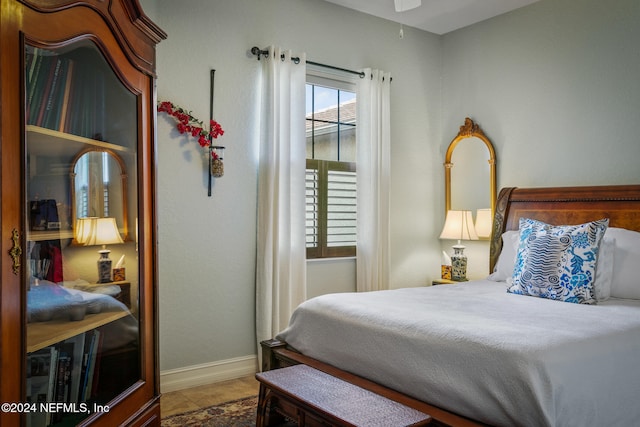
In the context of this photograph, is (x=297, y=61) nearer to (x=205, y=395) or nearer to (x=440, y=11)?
(x=440, y=11)

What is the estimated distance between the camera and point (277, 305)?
3820 mm

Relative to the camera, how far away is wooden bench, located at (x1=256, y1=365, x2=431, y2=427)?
197cm

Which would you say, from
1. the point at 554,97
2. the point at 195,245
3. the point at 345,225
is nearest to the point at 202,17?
the point at 195,245

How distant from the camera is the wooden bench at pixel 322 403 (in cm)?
197

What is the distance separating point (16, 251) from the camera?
1.24 metres

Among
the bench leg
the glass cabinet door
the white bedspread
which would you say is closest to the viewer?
the glass cabinet door

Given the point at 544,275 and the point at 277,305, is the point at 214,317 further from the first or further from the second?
the point at 544,275

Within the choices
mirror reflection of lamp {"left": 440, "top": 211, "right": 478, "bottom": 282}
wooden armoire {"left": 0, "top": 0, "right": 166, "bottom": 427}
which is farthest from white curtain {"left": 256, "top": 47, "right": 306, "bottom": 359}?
wooden armoire {"left": 0, "top": 0, "right": 166, "bottom": 427}

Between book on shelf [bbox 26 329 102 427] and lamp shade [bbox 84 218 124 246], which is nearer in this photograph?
book on shelf [bbox 26 329 102 427]

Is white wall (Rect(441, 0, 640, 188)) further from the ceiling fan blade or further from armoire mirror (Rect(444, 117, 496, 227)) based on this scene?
the ceiling fan blade

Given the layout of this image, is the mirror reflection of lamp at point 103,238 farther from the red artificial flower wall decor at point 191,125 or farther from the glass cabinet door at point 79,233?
the red artificial flower wall decor at point 191,125

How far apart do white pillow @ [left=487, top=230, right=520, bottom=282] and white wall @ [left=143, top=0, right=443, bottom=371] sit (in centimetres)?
118

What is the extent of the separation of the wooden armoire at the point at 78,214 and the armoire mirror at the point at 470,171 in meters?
3.22

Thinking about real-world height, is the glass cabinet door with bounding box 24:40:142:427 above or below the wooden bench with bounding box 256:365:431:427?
above
